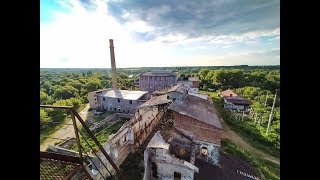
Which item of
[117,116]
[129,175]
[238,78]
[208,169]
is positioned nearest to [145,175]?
[129,175]

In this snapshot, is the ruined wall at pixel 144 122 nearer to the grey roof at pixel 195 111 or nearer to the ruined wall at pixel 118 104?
the grey roof at pixel 195 111

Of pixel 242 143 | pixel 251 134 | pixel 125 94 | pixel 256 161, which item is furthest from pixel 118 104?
pixel 256 161

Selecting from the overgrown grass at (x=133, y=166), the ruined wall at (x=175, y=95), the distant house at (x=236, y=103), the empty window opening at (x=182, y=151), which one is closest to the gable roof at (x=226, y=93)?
the distant house at (x=236, y=103)

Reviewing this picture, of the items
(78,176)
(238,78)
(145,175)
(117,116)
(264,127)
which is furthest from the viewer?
(238,78)

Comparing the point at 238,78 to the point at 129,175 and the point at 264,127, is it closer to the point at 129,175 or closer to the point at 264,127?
the point at 264,127

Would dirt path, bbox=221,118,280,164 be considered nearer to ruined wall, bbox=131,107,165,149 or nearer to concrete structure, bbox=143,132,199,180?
ruined wall, bbox=131,107,165,149

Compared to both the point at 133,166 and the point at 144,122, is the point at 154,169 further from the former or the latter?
the point at 144,122
